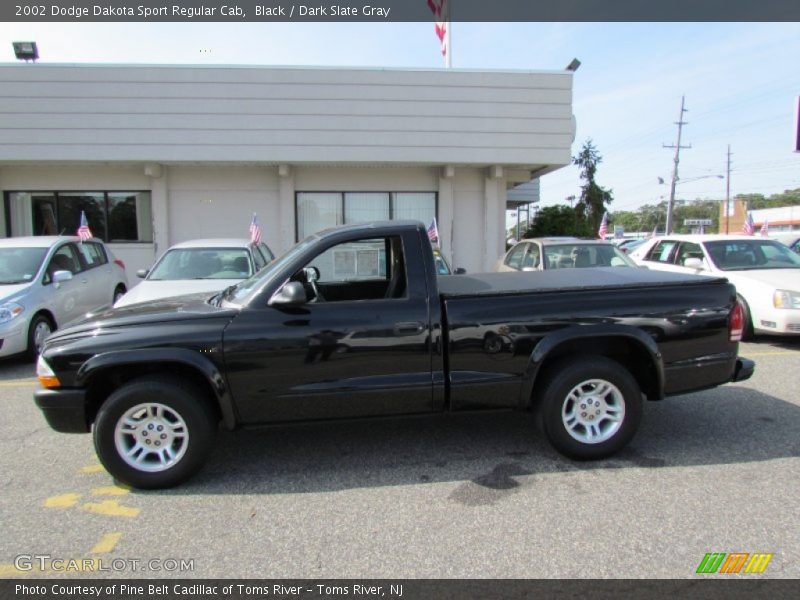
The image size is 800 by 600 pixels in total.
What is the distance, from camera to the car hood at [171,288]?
22.1ft

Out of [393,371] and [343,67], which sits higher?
[343,67]

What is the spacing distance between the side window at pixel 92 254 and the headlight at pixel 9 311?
2061 mm

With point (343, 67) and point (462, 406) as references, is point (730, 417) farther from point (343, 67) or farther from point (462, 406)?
point (343, 67)

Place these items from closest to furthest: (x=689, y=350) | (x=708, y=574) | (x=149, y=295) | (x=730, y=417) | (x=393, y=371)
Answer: (x=708, y=574)
(x=393, y=371)
(x=689, y=350)
(x=730, y=417)
(x=149, y=295)

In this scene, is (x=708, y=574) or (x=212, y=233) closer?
(x=708, y=574)

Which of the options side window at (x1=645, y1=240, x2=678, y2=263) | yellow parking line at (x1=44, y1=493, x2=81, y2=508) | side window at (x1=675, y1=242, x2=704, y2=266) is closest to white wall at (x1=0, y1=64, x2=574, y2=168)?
side window at (x1=645, y1=240, x2=678, y2=263)

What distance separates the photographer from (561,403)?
390 cm

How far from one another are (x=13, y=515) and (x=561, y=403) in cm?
369

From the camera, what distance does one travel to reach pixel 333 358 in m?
3.71

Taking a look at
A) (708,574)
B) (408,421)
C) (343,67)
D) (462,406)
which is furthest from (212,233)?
(708,574)

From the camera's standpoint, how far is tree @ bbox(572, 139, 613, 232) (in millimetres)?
25125

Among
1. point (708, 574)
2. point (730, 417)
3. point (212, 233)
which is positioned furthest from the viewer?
point (212, 233)

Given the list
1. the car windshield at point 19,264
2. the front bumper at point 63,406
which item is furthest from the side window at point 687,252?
the car windshield at point 19,264

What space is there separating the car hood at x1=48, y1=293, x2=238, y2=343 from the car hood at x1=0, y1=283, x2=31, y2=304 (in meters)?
3.90
